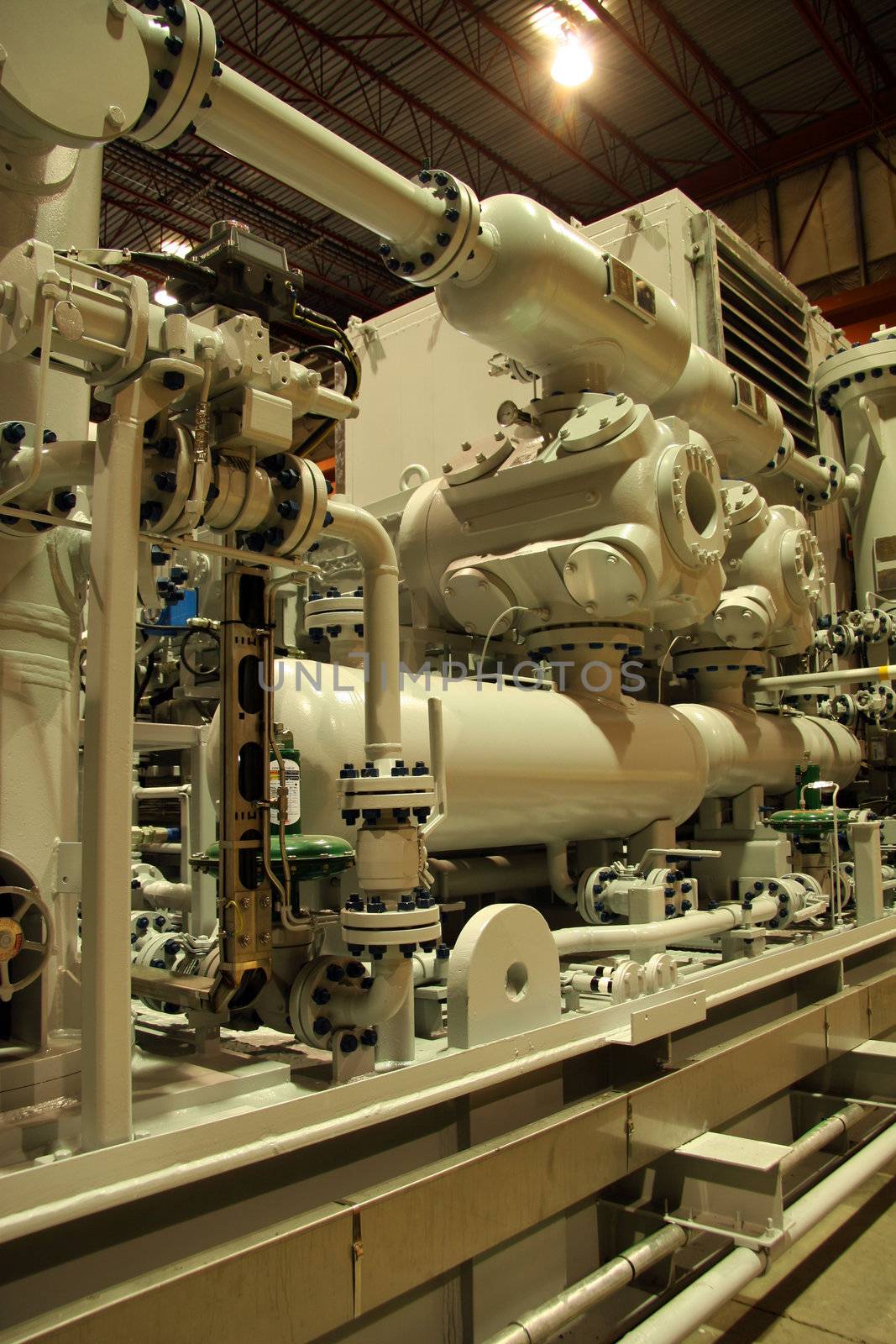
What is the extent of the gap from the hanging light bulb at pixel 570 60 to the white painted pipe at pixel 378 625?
741 cm

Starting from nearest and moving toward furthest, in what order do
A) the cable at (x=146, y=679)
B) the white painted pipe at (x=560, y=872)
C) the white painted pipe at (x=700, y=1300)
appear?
the white painted pipe at (x=700, y=1300), the white painted pipe at (x=560, y=872), the cable at (x=146, y=679)

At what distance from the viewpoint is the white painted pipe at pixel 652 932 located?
2318 millimetres

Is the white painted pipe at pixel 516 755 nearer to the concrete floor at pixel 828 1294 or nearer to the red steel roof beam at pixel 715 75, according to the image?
the concrete floor at pixel 828 1294

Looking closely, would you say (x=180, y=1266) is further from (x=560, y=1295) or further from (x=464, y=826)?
(x=464, y=826)

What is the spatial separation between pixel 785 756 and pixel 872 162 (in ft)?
28.6

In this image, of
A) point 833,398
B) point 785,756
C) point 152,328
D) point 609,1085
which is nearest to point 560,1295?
point 609,1085

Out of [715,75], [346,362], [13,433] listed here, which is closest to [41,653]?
[13,433]

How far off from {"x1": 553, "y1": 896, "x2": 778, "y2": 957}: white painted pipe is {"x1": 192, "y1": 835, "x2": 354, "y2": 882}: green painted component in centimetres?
65

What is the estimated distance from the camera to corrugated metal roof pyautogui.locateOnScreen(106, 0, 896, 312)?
8125mm

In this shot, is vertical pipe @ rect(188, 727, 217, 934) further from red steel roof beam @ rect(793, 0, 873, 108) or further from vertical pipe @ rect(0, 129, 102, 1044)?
red steel roof beam @ rect(793, 0, 873, 108)

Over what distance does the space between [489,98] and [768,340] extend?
223 inches

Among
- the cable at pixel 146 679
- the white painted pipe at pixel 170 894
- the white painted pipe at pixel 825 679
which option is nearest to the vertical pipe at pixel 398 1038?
the white painted pipe at pixel 170 894

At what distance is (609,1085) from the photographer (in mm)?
2174

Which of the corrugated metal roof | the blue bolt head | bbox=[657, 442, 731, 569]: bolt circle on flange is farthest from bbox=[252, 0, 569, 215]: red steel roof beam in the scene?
the blue bolt head
